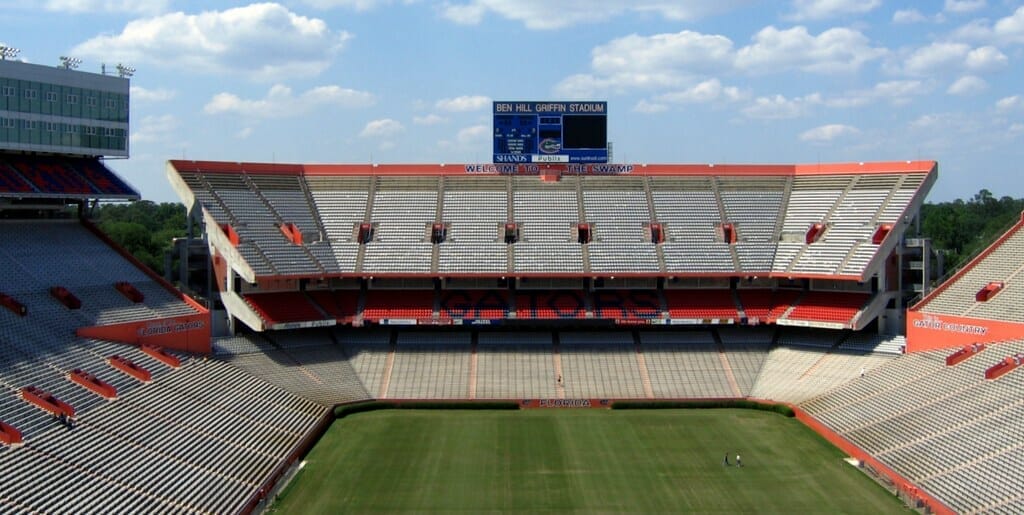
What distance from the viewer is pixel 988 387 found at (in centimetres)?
3459

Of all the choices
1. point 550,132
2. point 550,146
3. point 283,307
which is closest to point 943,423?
point 550,146

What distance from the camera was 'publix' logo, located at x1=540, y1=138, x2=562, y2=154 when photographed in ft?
183

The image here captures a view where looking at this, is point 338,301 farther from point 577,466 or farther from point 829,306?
point 829,306

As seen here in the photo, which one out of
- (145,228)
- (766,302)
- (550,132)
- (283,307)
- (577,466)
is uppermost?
(550,132)

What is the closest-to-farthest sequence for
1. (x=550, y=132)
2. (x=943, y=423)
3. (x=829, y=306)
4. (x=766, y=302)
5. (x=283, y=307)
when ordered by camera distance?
(x=943, y=423)
(x=829, y=306)
(x=283, y=307)
(x=766, y=302)
(x=550, y=132)

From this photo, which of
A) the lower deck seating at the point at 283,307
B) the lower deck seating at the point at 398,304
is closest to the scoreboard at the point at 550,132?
the lower deck seating at the point at 398,304

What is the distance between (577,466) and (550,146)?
1044 inches

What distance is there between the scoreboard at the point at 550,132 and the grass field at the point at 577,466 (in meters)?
19.1

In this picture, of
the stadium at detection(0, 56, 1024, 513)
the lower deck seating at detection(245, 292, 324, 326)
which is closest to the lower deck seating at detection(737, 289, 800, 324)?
the stadium at detection(0, 56, 1024, 513)

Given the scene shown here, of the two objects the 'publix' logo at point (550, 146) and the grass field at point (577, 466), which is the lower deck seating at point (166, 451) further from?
the 'publix' logo at point (550, 146)

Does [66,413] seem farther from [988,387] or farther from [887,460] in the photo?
[988,387]

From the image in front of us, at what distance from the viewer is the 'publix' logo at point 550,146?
5569cm

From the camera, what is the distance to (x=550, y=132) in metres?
55.6

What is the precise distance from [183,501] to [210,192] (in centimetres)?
2690
